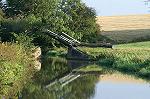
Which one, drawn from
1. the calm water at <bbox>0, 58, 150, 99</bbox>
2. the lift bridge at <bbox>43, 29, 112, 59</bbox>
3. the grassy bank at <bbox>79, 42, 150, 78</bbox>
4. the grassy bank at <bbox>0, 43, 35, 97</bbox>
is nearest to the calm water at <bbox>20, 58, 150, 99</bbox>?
the calm water at <bbox>0, 58, 150, 99</bbox>

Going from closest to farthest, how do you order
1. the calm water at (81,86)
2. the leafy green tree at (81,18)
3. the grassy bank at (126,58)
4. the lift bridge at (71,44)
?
the calm water at (81,86) < the grassy bank at (126,58) < the lift bridge at (71,44) < the leafy green tree at (81,18)

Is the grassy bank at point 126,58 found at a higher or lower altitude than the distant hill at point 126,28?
lower

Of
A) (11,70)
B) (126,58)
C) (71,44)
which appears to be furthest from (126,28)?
(11,70)

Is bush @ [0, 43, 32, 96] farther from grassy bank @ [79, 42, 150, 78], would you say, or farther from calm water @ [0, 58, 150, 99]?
grassy bank @ [79, 42, 150, 78]

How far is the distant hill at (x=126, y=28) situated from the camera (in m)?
64.5

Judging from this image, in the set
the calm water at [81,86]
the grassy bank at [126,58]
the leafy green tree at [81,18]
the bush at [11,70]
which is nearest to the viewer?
the bush at [11,70]

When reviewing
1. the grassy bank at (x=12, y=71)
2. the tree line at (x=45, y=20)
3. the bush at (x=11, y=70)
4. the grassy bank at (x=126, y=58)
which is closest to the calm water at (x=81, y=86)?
the grassy bank at (x=12, y=71)

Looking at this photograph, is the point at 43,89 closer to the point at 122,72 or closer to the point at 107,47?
the point at 122,72

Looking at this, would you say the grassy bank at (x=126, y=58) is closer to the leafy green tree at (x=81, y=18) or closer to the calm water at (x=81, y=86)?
the calm water at (x=81, y=86)

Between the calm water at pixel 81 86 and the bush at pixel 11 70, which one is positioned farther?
the calm water at pixel 81 86

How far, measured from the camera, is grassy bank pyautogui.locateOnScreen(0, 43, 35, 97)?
27.0 metres

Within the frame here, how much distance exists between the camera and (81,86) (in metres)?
33.9

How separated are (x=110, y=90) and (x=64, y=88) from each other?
10.0 ft

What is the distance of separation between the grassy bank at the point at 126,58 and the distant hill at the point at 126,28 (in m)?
11.6
